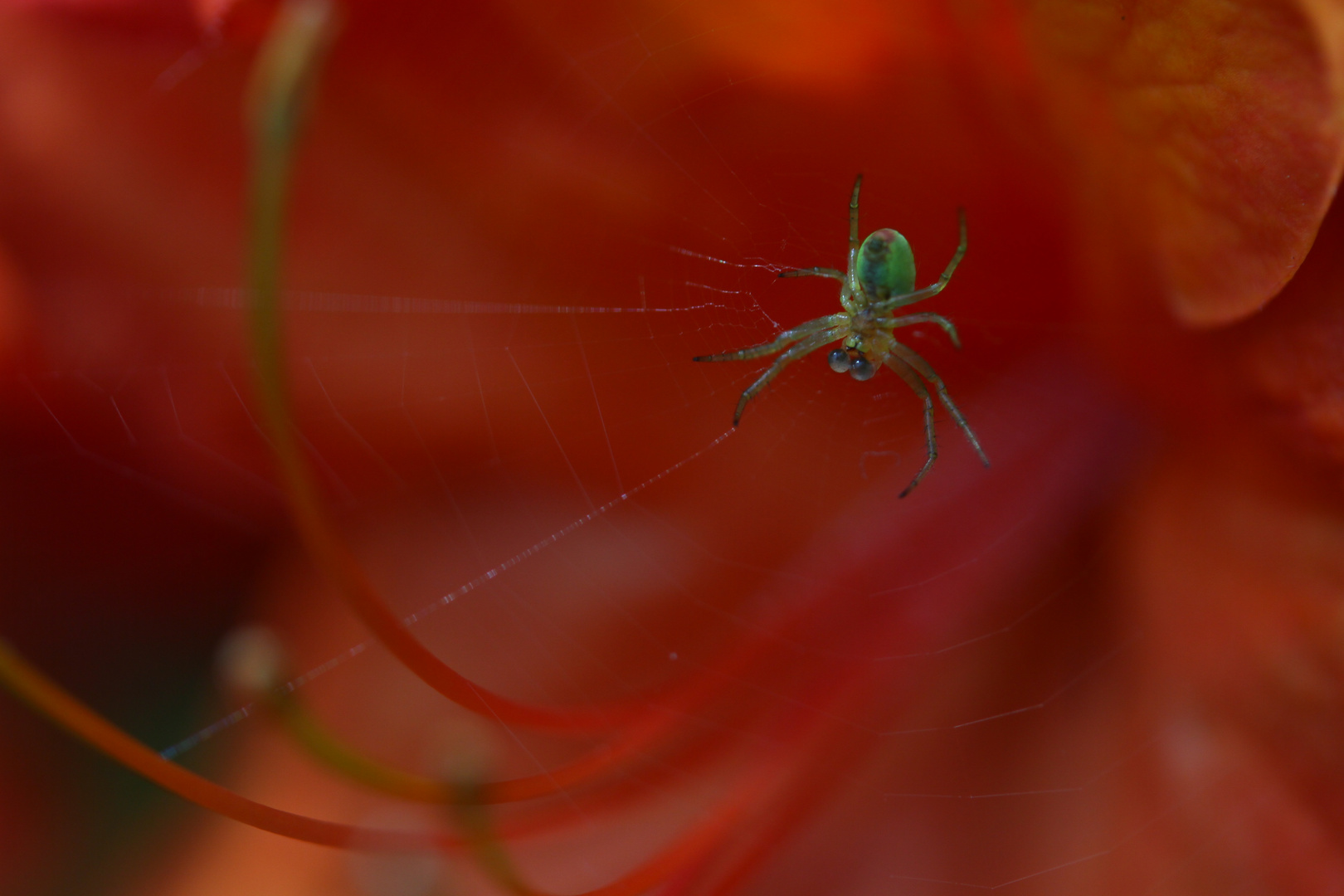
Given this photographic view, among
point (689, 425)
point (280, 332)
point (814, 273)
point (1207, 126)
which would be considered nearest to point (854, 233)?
point (814, 273)

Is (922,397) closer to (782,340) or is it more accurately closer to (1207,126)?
(782,340)

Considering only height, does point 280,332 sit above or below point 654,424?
below

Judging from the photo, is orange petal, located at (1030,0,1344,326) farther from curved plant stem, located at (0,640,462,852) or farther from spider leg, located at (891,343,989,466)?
curved plant stem, located at (0,640,462,852)

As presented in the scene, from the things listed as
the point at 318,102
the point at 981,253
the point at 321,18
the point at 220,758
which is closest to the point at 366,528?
the point at 220,758

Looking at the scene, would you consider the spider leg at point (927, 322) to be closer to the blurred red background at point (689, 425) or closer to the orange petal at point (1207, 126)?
the blurred red background at point (689, 425)

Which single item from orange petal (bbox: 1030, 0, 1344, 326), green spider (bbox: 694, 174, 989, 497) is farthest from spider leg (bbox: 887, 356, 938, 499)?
orange petal (bbox: 1030, 0, 1344, 326)

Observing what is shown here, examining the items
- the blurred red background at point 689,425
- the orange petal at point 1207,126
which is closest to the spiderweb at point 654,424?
the blurred red background at point 689,425
